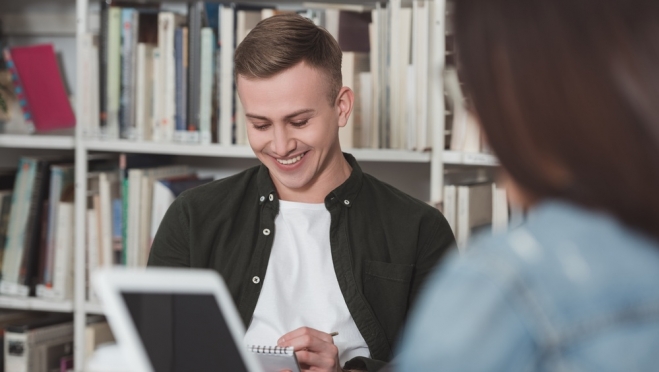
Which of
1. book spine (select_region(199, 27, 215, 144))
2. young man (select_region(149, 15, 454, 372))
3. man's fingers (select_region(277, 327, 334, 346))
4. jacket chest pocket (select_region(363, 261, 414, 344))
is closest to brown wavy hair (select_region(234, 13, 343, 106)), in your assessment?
young man (select_region(149, 15, 454, 372))

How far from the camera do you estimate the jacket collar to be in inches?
60.8

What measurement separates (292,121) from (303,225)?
21 cm

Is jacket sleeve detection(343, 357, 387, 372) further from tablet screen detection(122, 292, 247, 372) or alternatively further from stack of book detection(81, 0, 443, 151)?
stack of book detection(81, 0, 443, 151)

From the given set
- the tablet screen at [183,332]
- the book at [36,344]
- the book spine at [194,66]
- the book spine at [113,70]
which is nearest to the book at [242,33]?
the book spine at [194,66]

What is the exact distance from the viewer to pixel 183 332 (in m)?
0.75

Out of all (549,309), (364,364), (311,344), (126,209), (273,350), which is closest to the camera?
(549,309)

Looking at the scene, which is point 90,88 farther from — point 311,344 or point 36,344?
point 311,344

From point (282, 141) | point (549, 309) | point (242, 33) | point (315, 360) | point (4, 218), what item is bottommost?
point (315, 360)

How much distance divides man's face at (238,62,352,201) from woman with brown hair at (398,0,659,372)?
94 centimetres

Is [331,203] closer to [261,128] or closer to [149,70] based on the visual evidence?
[261,128]

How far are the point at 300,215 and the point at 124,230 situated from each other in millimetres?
915

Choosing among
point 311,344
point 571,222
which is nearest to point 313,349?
point 311,344

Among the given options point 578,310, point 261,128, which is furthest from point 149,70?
point 578,310

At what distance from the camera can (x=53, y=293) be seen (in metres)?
2.34
